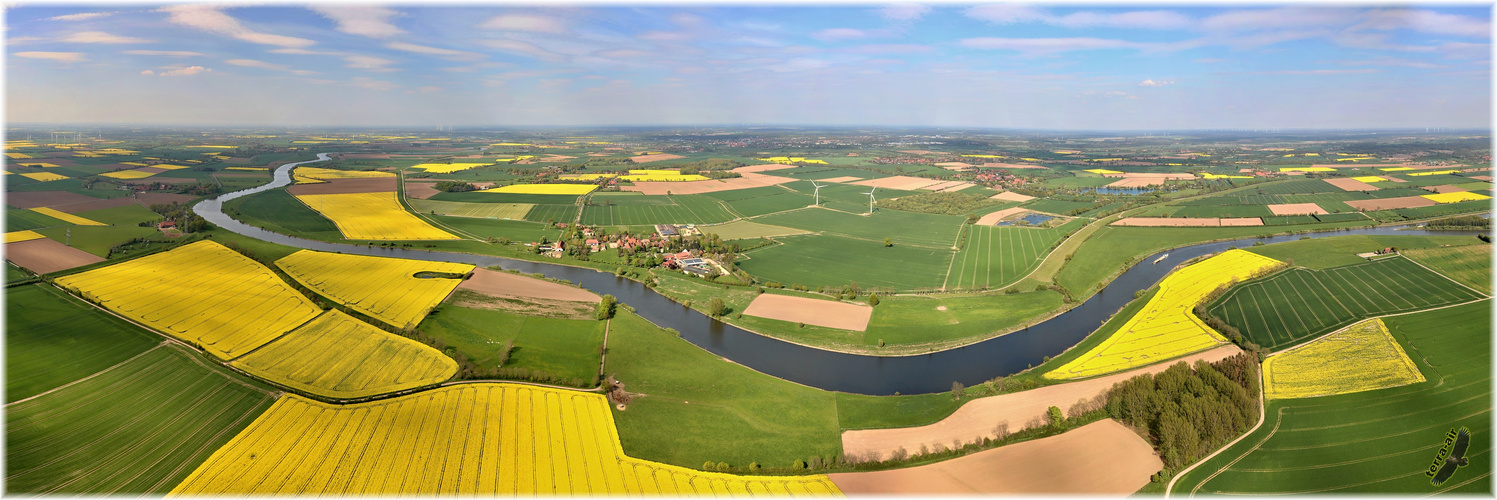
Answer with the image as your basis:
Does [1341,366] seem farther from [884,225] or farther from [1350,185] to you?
[1350,185]

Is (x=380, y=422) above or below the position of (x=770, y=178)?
below

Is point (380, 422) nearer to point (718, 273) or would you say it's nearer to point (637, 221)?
point (718, 273)

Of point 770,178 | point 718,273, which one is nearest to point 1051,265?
point 718,273

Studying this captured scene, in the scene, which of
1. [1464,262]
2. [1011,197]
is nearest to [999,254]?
[1464,262]

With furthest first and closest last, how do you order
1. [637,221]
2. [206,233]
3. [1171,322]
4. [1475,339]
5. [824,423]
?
1. [637,221]
2. [206,233]
3. [1171,322]
4. [1475,339]
5. [824,423]

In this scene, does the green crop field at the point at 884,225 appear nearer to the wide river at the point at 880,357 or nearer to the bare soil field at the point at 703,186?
the wide river at the point at 880,357

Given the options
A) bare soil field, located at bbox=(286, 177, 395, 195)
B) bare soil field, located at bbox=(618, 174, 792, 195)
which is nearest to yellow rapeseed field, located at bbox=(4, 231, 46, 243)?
bare soil field, located at bbox=(286, 177, 395, 195)

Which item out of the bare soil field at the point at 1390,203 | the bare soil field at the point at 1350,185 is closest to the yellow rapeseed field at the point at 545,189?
→ the bare soil field at the point at 1390,203

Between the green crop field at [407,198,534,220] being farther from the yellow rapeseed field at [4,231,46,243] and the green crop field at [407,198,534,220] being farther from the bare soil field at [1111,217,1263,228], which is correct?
the bare soil field at [1111,217,1263,228]
